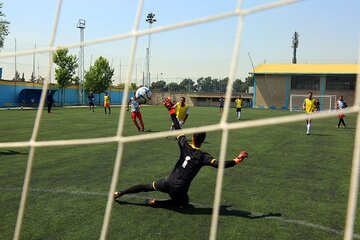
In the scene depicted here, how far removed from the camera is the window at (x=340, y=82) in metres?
47.4

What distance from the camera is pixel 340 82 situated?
4816 cm

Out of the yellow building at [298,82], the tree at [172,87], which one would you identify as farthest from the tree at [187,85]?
the yellow building at [298,82]

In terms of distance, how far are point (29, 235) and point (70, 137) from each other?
9.56 m

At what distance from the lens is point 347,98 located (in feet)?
154

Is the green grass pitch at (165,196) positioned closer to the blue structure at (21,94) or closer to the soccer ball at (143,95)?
the soccer ball at (143,95)

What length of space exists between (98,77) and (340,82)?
29.3 m

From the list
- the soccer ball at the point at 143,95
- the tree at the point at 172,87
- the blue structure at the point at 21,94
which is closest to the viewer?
the soccer ball at the point at 143,95

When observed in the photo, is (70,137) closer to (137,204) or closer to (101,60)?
(137,204)

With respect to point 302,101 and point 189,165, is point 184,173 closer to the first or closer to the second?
point 189,165

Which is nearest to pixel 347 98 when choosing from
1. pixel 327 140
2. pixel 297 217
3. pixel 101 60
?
pixel 101 60

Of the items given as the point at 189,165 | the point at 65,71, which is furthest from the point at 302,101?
the point at 189,165

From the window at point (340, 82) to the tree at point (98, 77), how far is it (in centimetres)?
2652

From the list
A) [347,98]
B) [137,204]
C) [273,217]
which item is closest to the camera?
[273,217]

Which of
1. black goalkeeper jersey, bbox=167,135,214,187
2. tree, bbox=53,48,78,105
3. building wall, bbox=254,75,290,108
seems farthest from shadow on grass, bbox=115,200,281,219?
building wall, bbox=254,75,290,108
